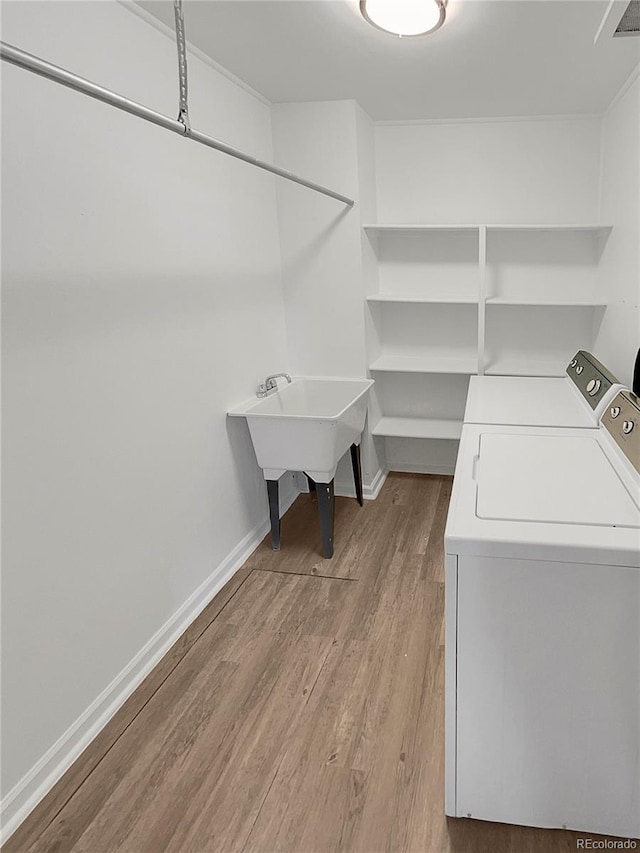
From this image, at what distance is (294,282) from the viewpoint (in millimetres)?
3455

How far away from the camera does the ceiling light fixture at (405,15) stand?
6.15 ft

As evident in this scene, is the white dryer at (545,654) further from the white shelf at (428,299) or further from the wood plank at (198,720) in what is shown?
the white shelf at (428,299)

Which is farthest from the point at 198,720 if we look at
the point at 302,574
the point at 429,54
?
the point at 429,54

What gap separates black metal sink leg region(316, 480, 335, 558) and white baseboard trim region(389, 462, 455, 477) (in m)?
1.21

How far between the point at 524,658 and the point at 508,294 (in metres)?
2.67

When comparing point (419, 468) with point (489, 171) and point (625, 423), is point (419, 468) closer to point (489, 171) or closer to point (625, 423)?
point (489, 171)

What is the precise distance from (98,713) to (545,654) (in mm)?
1393

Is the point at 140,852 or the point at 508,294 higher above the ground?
the point at 508,294

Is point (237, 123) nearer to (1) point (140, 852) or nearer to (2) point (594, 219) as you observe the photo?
(2) point (594, 219)

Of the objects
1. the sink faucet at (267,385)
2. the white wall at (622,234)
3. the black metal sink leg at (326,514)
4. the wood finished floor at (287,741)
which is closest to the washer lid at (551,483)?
the wood finished floor at (287,741)

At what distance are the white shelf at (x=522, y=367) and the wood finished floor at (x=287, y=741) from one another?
134 cm

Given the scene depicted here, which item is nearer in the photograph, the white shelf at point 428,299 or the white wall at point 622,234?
the white wall at point 622,234

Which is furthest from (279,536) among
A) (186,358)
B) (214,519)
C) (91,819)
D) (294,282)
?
(91,819)

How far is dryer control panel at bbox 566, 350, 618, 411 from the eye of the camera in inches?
92.6
